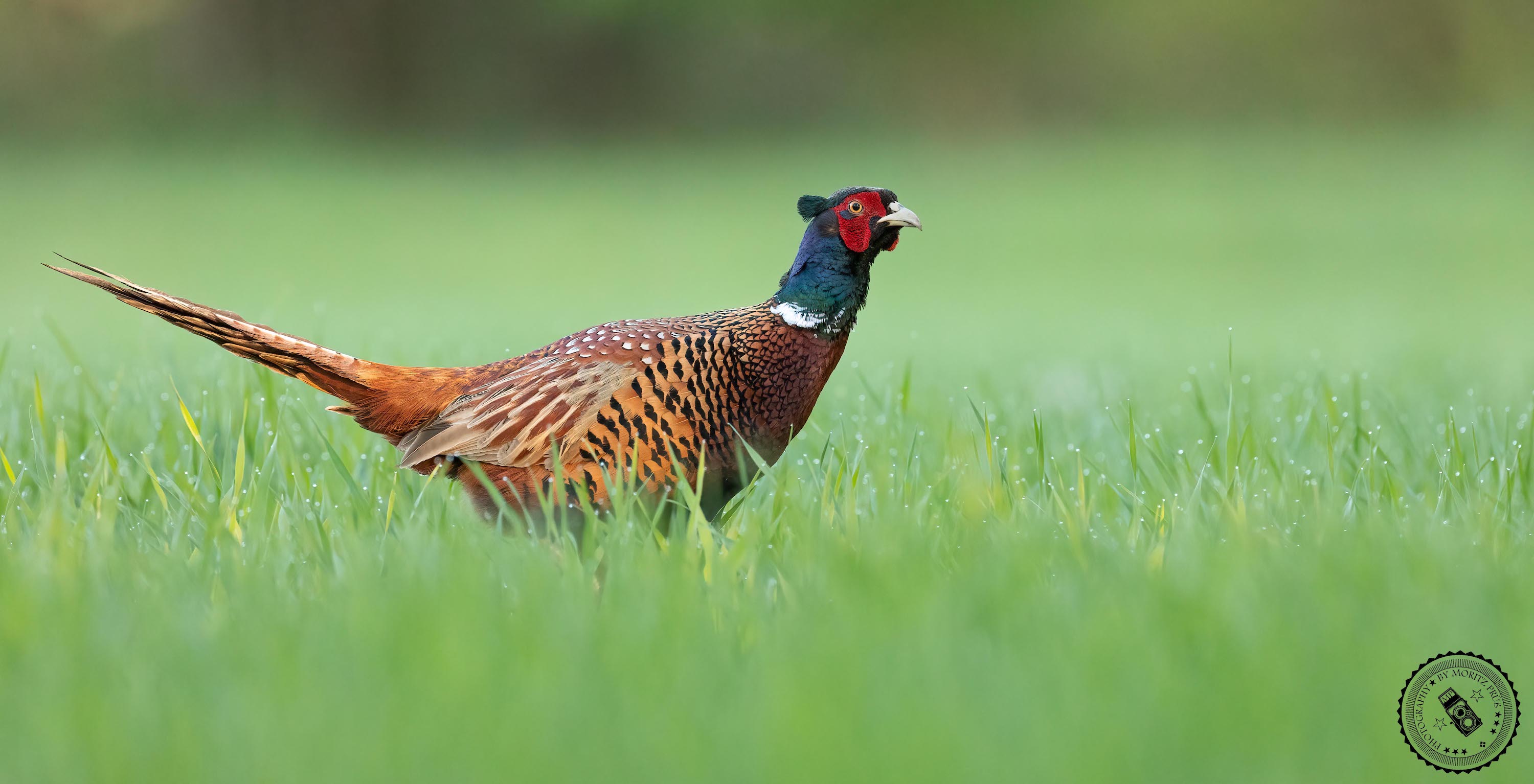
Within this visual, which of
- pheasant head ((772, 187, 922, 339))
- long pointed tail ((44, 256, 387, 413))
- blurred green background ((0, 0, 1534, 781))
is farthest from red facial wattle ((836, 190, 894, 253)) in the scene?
long pointed tail ((44, 256, 387, 413))

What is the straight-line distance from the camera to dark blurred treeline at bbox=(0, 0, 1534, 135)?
22312 millimetres

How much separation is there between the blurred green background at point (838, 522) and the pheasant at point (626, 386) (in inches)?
6.8

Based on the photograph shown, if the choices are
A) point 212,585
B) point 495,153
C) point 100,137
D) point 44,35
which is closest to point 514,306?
point 212,585

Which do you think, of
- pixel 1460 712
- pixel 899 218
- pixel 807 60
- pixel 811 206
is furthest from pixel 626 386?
pixel 807 60

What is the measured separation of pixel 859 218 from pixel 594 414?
3.09 feet

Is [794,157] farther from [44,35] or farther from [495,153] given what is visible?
[44,35]

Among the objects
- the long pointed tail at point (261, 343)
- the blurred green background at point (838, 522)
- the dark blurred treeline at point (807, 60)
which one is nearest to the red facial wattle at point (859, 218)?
the blurred green background at point (838, 522)

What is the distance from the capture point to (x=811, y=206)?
Answer: 3529 millimetres

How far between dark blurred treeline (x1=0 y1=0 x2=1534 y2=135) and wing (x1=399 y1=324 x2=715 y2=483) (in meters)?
19.8

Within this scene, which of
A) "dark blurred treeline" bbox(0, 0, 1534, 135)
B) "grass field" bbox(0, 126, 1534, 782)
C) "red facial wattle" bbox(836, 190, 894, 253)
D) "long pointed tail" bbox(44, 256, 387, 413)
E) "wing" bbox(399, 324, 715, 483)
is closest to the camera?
"grass field" bbox(0, 126, 1534, 782)

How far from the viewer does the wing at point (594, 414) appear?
123 inches

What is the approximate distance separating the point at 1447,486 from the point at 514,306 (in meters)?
9.06

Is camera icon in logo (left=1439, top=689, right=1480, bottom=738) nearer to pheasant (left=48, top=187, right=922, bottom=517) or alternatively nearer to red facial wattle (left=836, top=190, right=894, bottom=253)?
pheasant (left=48, top=187, right=922, bottom=517)

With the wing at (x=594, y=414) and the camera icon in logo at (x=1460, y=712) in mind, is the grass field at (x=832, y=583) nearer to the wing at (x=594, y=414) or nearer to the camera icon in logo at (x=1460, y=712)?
the camera icon in logo at (x=1460, y=712)
